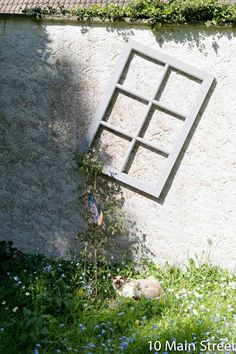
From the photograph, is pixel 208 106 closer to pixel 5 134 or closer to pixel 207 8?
pixel 207 8

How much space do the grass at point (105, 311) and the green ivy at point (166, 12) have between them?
1.75m

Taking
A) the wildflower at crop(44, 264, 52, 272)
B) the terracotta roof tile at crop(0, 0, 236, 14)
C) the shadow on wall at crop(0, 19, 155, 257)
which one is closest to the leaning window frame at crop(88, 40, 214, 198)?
the shadow on wall at crop(0, 19, 155, 257)

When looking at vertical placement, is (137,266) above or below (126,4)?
below

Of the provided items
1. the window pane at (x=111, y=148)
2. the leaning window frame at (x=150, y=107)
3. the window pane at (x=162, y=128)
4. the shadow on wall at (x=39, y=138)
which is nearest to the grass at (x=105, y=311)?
the shadow on wall at (x=39, y=138)

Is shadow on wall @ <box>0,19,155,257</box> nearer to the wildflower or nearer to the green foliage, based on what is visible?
the green foliage

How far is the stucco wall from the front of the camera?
363 centimetres

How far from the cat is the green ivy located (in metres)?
1.82

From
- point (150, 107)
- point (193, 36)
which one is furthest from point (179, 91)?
point (193, 36)

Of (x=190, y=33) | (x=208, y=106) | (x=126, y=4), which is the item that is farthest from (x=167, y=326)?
(x=126, y=4)

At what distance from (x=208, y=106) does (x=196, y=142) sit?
27 centimetres

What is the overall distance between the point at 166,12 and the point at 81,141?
44.7 inches

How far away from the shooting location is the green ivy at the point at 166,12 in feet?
11.5

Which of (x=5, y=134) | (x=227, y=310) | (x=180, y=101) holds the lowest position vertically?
(x=227, y=310)

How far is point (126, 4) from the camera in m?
3.73
